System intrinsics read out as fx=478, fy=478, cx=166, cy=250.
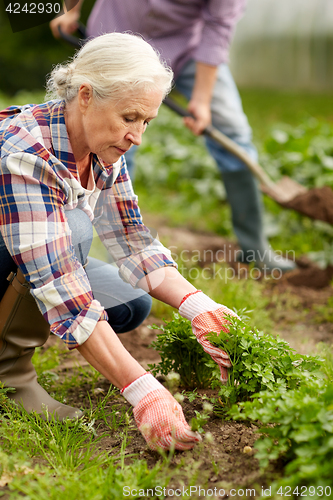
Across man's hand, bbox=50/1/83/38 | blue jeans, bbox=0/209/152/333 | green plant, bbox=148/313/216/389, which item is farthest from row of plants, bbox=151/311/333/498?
man's hand, bbox=50/1/83/38

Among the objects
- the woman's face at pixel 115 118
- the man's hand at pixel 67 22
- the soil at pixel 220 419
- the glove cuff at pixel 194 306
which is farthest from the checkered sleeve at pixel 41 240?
the man's hand at pixel 67 22

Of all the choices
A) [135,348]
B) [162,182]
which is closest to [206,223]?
[162,182]

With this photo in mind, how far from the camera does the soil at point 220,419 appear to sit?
1.34 m

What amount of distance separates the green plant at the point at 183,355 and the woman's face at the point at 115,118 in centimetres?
66

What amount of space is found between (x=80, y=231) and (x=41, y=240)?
0.27m

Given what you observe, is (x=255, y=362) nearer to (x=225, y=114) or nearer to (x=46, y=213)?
(x=46, y=213)

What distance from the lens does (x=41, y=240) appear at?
1453 mm

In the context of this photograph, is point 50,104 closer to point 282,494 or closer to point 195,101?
point 282,494

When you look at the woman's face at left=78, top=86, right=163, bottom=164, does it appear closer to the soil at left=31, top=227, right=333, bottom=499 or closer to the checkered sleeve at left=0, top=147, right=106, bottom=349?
the checkered sleeve at left=0, top=147, right=106, bottom=349

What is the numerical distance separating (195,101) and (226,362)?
2.10 meters

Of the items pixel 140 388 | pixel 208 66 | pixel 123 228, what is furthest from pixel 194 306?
pixel 208 66

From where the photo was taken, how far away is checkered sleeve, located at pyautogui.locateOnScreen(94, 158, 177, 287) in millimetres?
1880

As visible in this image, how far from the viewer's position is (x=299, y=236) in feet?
13.1

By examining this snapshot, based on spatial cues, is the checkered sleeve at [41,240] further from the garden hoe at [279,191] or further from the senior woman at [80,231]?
the garden hoe at [279,191]
